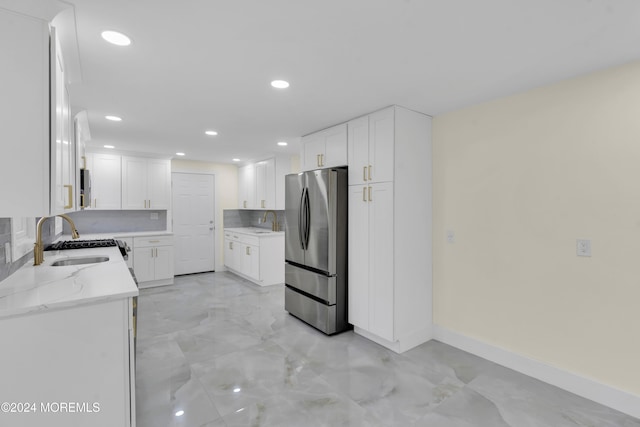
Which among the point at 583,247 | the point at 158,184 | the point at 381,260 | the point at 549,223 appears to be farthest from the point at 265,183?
the point at 583,247

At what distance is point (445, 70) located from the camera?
7.22 ft

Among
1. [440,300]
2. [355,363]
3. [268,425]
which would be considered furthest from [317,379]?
[440,300]

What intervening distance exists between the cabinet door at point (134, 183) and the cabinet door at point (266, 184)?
1984 mm

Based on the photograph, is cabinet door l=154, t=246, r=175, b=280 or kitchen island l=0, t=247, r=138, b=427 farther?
cabinet door l=154, t=246, r=175, b=280

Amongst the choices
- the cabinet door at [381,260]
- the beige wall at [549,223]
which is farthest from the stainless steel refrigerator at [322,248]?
the beige wall at [549,223]

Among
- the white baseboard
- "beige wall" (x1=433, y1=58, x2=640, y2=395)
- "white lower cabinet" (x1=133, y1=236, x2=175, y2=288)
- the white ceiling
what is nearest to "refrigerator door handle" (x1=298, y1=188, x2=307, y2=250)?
the white ceiling

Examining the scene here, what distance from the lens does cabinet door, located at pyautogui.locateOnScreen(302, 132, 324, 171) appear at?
3740 mm

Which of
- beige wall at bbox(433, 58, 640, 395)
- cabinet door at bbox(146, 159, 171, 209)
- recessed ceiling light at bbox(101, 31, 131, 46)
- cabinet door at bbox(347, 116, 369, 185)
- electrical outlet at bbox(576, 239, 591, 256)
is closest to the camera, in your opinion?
recessed ceiling light at bbox(101, 31, 131, 46)

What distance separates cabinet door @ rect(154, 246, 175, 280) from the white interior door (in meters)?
0.75

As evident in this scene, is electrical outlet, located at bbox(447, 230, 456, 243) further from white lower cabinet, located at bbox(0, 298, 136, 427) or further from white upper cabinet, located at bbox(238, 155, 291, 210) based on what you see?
white upper cabinet, located at bbox(238, 155, 291, 210)

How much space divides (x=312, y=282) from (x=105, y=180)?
4098 millimetres

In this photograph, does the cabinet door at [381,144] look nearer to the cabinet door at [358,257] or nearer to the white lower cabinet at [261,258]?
the cabinet door at [358,257]

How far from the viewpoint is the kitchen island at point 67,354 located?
133 centimetres

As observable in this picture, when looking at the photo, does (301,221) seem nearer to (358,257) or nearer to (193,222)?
(358,257)
